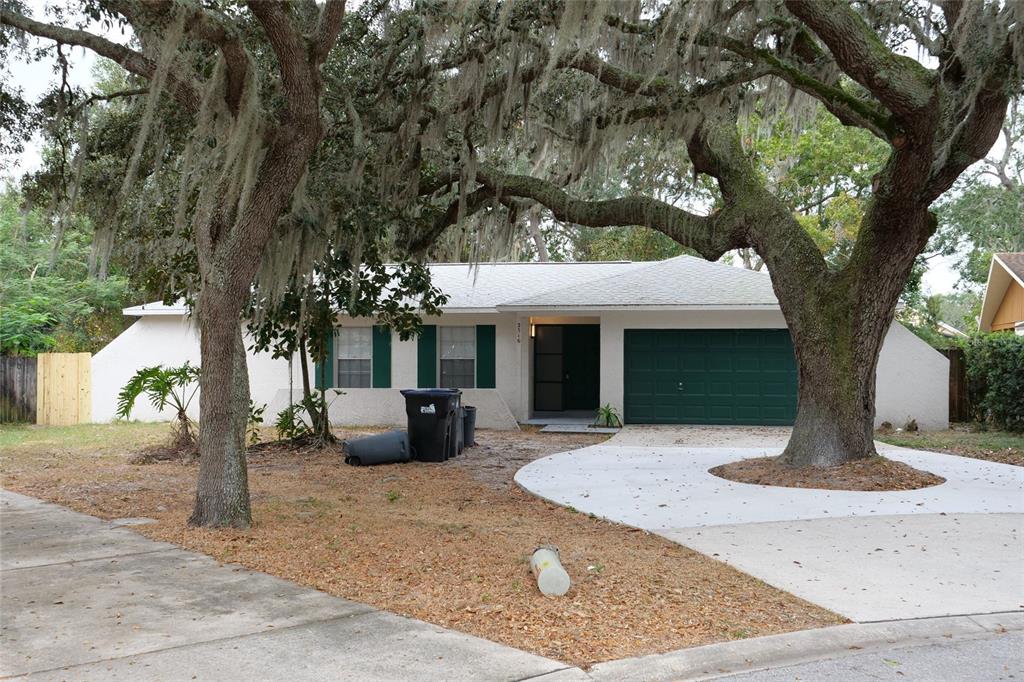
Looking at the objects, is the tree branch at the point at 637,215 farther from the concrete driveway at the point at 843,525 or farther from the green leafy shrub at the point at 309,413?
the green leafy shrub at the point at 309,413

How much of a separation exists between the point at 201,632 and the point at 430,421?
803 cm

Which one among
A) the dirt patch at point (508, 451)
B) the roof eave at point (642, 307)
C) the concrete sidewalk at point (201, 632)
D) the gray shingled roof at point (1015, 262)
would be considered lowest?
the dirt patch at point (508, 451)

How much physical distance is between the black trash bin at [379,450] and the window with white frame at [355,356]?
600 centimetres

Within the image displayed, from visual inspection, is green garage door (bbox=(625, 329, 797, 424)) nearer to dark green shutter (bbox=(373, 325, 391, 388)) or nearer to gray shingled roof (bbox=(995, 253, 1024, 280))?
dark green shutter (bbox=(373, 325, 391, 388))

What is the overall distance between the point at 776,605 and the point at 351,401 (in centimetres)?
1383

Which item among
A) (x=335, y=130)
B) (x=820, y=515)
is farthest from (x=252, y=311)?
(x=820, y=515)

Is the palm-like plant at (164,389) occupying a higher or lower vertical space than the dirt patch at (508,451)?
→ higher

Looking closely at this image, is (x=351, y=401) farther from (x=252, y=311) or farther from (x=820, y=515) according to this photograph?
(x=820, y=515)

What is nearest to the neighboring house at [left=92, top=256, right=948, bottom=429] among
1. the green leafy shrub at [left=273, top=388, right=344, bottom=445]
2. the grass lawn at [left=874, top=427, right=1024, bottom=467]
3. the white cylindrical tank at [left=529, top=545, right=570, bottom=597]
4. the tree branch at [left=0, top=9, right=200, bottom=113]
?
the grass lawn at [left=874, top=427, right=1024, bottom=467]

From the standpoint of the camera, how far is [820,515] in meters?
8.22

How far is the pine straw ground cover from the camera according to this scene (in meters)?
4.97

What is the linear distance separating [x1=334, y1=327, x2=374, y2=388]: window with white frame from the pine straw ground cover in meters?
6.99

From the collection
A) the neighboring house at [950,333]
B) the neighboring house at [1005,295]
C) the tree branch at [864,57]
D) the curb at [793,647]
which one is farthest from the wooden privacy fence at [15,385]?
the neighboring house at [1005,295]

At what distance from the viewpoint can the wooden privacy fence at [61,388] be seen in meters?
18.6
